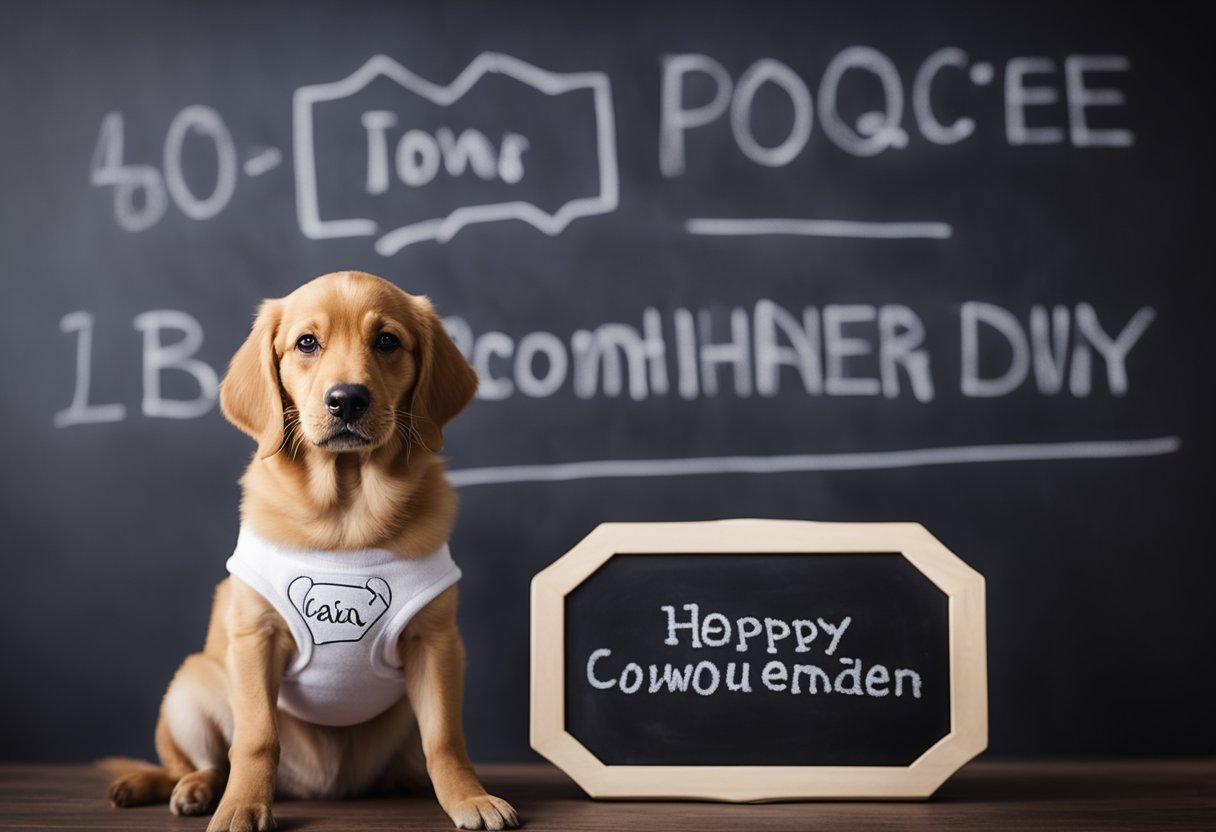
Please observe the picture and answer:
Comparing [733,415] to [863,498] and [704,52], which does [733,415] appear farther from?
[704,52]

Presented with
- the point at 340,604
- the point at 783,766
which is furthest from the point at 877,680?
the point at 340,604

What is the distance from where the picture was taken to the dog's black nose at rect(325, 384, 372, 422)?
151 centimetres

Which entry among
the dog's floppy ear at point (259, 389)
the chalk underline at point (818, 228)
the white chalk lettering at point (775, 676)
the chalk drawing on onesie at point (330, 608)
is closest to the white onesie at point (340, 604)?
the chalk drawing on onesie at point (330, 608)

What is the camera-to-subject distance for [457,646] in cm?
165

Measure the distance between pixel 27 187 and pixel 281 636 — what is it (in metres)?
1.41

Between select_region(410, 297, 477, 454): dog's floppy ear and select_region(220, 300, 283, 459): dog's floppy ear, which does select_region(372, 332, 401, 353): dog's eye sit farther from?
select_region(220, 300, 283, 459): dog's floppy ear

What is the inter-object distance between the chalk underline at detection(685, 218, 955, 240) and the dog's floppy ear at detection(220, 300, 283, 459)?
102 centimetres

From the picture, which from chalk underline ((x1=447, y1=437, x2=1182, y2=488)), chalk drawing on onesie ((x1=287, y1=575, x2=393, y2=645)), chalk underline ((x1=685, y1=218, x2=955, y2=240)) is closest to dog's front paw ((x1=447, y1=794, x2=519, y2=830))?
chalk drawing on onesie ((x1=287, y1=575, x2=393, y2=645))

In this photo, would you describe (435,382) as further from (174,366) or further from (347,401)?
(174,366)

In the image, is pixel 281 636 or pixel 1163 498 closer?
pixel 281 636

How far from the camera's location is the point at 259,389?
1645 millimetres

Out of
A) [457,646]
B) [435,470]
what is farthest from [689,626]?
[435,470]

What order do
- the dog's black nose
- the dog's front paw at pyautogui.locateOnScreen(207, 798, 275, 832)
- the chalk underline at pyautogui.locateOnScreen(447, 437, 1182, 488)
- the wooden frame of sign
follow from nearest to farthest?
the dog's front paw at pyautogui.locateOnScreen(207, 798, 275, 832) → the dog's black nose → the wooden frame of sign → the chalk underline at pyautogui.locateOnScreen(447, 437, 1182, 488)

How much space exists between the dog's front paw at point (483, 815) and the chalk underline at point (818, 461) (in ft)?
2.89
